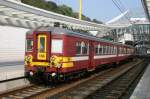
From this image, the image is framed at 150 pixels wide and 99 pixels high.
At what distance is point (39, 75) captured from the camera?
18859mm

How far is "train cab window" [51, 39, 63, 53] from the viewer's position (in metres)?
18.6

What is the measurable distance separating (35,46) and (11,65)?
133 inches

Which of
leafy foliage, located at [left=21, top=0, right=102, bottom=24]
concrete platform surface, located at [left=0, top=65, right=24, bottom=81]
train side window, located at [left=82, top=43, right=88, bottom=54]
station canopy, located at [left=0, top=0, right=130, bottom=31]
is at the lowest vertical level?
concrete platform surface, located at [left=0, top=65, right=24, bottom=81]

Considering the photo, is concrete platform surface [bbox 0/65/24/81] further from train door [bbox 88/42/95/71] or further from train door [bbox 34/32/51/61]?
train door [bbox 88/42/95/71]

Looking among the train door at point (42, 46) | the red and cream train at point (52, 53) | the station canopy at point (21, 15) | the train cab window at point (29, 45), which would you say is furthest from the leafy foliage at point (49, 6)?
the train door at point (42, 46)

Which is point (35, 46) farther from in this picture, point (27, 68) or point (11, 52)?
point (11, 52)

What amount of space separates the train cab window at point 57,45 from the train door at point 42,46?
207mm

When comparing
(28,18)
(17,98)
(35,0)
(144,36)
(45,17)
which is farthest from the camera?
(144,36)

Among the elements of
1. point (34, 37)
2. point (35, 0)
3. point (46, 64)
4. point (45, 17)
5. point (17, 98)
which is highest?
point (35, 0)

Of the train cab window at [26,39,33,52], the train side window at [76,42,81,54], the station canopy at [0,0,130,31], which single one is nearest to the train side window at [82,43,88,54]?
the train side window at [76,42,81,54]

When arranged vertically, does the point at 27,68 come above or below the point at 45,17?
below

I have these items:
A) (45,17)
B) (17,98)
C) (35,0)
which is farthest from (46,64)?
(35,0)

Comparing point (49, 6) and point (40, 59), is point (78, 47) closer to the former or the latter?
point (40, 59)

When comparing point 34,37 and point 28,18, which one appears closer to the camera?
point 34,37
